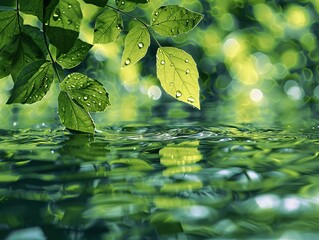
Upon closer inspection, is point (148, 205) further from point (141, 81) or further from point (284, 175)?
point (141, 81)

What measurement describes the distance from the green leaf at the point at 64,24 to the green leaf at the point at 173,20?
0.14 metres

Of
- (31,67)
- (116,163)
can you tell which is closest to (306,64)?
(116,163)

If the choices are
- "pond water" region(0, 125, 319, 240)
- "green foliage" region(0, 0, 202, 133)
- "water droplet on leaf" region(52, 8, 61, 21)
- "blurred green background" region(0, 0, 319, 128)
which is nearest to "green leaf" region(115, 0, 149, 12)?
"green foliage" region(0, 0, 202, 133)

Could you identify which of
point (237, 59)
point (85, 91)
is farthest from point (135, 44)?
point (237, 59)

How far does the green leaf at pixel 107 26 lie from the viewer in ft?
3.61

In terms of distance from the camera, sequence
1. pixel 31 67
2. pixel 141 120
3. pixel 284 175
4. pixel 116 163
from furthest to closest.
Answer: pixel 141 120 → pixel 116 163 → pixel 284 175 → pixel 31 67

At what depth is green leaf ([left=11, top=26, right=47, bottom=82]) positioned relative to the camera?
3.54 ft

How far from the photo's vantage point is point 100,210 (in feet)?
3.11

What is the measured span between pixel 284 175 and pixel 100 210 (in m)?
0.41

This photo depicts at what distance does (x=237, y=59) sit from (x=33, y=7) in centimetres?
246

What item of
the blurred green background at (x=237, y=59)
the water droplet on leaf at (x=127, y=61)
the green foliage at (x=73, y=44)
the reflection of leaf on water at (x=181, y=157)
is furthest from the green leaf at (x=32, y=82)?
the blurred green background at (x=237, y=59)

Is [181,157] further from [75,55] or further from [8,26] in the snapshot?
[8,26]

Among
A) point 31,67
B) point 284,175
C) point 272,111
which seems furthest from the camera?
point 272,111

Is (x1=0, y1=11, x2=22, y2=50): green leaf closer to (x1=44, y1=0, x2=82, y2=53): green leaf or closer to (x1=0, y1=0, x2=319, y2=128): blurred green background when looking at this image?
(x1=44, y1=0, x2=82, y2=53): green leaf
